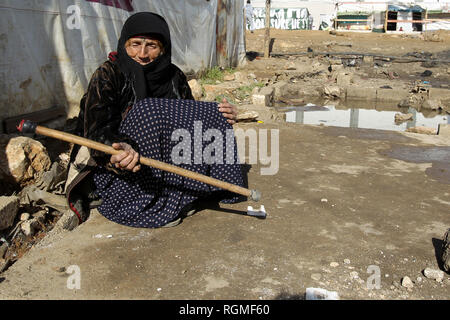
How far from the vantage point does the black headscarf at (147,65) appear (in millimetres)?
2871

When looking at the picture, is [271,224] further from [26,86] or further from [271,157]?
[26,86]

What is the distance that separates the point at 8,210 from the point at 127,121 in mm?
998

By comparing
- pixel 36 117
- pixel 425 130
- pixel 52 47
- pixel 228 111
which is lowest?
pixel 425 130

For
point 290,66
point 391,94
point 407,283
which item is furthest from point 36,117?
point 290,66

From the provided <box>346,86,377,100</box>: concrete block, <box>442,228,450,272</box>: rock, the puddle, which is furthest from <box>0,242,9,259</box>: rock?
<box>346,86,377,100</box>: concrete block

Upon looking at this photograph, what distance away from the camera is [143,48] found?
291 cm

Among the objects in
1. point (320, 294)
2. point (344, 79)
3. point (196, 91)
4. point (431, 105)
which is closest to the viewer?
point (320, 294)

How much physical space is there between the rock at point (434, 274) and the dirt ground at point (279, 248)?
1.1 inches

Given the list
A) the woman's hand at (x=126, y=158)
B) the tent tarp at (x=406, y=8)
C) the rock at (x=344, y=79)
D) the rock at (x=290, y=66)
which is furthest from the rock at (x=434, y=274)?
the tent tarp at (x=406, y=8)

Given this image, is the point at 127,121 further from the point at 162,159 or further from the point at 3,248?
the point at 3,248

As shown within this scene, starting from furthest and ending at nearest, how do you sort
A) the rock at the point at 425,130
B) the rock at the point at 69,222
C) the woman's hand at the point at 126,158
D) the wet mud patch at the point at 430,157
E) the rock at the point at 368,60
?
the rock at the point at 368,60, the rock at the point at 425,130, the wet mud patch at the point at 430,157, the rock at the point at 69,222, the woman's hand at the point at 126,158

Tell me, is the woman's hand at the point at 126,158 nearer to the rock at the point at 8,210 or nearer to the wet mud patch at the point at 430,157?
the rock at the point at 8,210

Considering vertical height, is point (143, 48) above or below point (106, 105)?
above

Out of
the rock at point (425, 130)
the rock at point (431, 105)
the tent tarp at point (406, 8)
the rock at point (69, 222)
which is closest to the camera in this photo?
the rock at point (69, 222)
